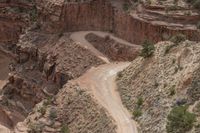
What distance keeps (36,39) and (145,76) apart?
22423mm

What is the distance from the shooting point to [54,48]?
5919 centimetres

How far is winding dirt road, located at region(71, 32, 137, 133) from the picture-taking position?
127ft

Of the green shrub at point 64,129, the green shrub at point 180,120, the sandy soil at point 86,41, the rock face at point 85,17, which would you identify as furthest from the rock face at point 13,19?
the green shrub at point 180,120

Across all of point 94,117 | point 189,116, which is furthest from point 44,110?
point 189,116

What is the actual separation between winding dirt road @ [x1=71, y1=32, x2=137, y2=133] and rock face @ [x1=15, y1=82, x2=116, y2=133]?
2.28 feet

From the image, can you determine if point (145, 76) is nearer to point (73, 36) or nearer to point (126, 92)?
point (126, 92)

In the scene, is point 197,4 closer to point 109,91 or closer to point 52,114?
point 109,91

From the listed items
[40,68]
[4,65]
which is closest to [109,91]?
[40,68]

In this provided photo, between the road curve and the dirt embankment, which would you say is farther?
the dirt embankment

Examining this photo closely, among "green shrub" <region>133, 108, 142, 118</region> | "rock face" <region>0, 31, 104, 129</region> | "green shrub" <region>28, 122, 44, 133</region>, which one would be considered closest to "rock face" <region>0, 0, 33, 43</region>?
"rock face" <region>0, 31, 104, 129</region>

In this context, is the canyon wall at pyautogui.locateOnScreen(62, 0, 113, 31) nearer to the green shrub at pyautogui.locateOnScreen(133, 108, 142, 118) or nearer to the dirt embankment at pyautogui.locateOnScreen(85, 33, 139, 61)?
the dirt embankment at pyautogui.locateOnScreen(85, 33, 139, 61)

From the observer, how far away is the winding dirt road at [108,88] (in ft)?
127

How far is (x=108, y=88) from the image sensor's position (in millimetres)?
45781

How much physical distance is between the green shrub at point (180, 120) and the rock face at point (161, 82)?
28.8 inches
